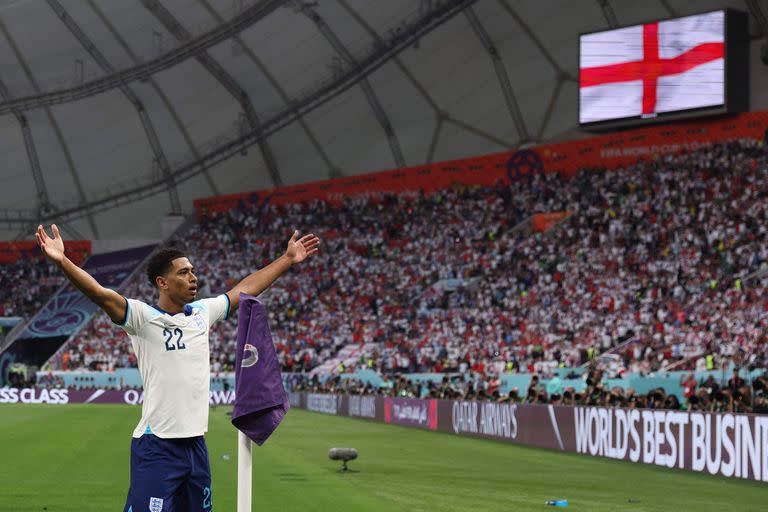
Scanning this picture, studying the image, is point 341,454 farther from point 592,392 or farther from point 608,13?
point 608,13

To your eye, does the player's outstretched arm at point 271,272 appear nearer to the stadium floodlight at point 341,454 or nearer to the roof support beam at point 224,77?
the stadium floodlight at point 341,454

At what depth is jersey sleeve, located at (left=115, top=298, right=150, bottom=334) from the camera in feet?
23.6

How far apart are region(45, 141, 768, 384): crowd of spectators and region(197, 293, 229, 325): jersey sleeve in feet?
84.3

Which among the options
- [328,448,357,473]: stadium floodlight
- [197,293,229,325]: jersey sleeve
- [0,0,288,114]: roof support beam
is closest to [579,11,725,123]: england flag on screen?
[0,0,288,114]: roof support beam

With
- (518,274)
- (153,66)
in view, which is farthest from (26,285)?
(518,274)

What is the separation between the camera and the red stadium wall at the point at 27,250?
243 feet

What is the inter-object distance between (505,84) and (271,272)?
54.8 m

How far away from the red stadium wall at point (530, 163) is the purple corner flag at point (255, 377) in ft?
143

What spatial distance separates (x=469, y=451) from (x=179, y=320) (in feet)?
66.3

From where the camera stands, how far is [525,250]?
52031 mm

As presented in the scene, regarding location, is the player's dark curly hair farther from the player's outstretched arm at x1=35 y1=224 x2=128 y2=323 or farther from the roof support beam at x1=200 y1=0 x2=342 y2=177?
the roof support beam at x1=200 y1=0 x2=342 y2=177

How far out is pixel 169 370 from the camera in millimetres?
7242

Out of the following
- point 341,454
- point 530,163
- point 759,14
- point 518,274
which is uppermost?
point 759,14

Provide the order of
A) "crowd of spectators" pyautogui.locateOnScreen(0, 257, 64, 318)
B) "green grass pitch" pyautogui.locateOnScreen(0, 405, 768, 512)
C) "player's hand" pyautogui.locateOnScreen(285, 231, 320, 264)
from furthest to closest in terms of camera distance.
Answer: "crowd of spectators" pyautogui.locateOnScreen(0, 257, 64, 318), "green grass pitch" pyautogui.locateOnScreen(0, 405, 768, 512), "player's hand" pyautogui.locateOnScreen(285, 231, 320, 264)
